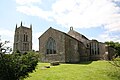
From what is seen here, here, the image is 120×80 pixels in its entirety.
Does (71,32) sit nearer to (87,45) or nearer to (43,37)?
(87,45)

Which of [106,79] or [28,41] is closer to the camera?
[106,79]

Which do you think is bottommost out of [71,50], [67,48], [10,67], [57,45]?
[10,67]

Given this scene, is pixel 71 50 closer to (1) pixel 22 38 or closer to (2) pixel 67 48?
(2) pixel 67 48

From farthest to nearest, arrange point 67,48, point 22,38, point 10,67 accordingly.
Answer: point 22,38 < point 67,48 < point 10,67

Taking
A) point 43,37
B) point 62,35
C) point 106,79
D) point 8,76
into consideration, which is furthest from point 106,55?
point 8,76

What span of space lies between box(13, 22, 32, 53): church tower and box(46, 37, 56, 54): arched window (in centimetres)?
3794

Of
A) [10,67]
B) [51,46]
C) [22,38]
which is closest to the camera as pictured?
[10,67]

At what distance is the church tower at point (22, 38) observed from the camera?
A: 82188mm

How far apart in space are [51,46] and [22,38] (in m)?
40.8

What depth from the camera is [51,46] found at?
45188 mm

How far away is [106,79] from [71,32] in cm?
3598

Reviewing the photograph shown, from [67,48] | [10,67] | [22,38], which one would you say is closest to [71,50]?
[67,48]

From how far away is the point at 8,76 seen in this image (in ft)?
35.3

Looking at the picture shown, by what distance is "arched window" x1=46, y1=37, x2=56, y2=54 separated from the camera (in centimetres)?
4462
